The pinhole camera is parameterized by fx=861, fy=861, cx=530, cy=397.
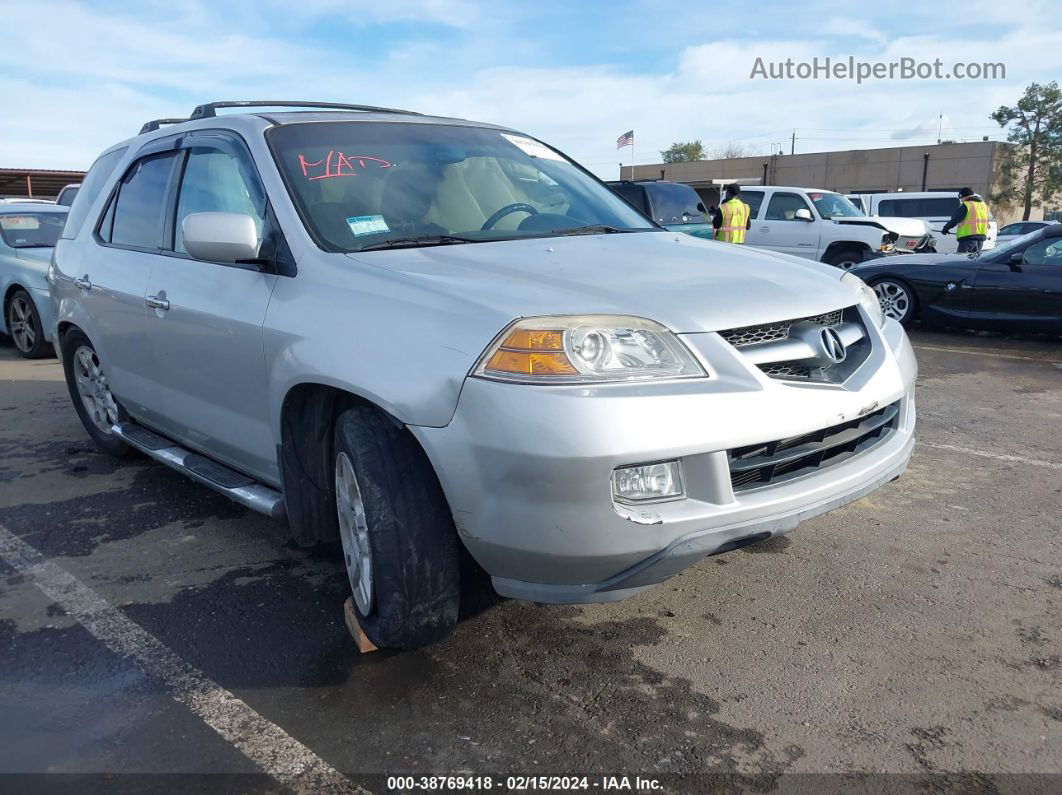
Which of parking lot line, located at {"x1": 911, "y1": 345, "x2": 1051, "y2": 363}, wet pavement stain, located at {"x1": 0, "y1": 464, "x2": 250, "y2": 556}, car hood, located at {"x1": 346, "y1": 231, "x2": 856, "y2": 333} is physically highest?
car hood, located at {"x1": 346, "y1": 231, "x2": 856, "y2": 333}

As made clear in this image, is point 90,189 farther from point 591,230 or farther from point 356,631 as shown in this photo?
point 356,631

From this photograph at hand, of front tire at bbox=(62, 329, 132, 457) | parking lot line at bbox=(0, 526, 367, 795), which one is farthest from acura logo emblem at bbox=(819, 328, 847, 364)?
front tire at bbox=(62, 329, 132, 457)

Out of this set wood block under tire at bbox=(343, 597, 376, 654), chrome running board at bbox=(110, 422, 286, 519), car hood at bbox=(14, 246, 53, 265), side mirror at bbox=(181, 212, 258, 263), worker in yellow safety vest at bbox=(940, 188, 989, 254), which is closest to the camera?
wood block under tire at bbox=(343, 597, 376, 654)

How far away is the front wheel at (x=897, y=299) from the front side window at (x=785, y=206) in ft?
18.1

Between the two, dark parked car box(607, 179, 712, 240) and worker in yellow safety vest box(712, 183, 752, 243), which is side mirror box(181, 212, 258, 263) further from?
worker in yellow safety vest box(712, 183, 752, 243)

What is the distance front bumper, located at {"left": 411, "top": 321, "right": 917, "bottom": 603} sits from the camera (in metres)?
Answer: 2.21

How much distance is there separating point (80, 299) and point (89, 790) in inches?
120

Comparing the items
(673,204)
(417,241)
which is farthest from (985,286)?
(417,241)

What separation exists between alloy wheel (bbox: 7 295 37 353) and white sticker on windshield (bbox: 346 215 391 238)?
6.72 meters

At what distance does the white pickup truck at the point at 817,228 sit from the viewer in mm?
14547

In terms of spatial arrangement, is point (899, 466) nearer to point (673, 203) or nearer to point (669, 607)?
point (669, 607)

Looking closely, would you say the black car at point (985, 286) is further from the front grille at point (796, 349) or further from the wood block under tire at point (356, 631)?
the wood block under tire at point (356, 631)

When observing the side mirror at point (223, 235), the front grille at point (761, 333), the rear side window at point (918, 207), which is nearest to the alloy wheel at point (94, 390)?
the side mirror at point (223, 235)

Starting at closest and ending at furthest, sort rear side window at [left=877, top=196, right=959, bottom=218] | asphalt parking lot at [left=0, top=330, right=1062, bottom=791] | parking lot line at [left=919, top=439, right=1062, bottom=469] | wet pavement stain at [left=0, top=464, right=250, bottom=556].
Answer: asphalt parking lot at [left=0, top=330, right=1062, bottom=791], wet pavement stain at [left=0, top=464, right=250, bottom=556], parking lot line at [left=919, top=439, right=1062, bottom=469], rear side window at [left=877, top=196, right=959, bottom=218]
